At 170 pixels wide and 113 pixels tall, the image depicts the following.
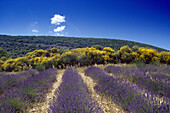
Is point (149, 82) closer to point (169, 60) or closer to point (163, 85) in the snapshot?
point (163, 85)

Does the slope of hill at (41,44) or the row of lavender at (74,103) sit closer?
the row of lavender at (74,103)

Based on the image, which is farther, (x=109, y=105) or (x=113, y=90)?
(x=113, y=90)

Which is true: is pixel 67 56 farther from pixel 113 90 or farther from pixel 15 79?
pixel 113 90

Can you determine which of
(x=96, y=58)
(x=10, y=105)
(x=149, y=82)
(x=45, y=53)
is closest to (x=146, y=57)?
(x=96, y=58)

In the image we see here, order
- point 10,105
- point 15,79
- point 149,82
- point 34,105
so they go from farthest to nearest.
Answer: point 15,79 < point 149,82 < point 34,105 < point 10,105

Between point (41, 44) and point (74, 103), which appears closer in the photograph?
point (74, 103)

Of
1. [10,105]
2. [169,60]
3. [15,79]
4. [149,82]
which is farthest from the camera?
[169,60]

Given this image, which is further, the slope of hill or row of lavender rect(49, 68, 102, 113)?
the slope of hill

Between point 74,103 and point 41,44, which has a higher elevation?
point 74,103

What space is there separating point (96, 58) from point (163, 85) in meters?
6.28

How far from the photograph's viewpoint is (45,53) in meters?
15.1

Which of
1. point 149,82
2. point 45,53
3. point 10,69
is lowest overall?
point 10,69

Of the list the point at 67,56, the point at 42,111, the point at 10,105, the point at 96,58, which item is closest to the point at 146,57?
the point at 96,58

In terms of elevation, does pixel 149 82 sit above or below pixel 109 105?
above
